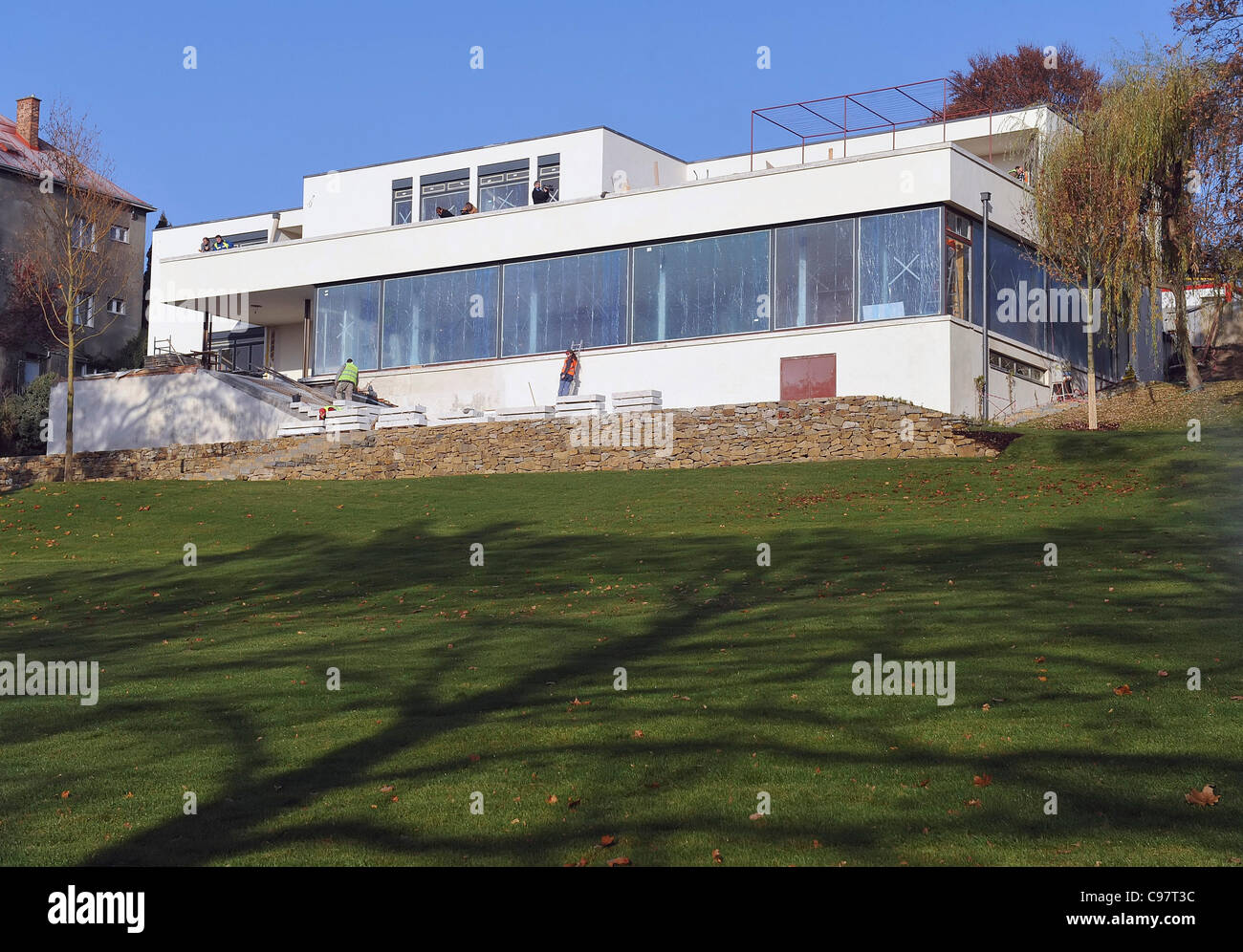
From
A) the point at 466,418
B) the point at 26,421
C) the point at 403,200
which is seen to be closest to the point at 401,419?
the point at 466,418

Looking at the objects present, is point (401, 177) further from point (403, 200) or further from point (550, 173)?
point (550, 173)

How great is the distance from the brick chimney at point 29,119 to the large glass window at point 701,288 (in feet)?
133

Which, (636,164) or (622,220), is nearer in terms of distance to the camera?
(622,220)

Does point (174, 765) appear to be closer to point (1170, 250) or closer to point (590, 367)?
point (590, 367)

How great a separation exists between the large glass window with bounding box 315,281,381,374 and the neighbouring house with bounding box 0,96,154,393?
16.7 metres

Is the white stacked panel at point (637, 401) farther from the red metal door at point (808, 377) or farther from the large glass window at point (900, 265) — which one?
the large glass window at point (900, 265)

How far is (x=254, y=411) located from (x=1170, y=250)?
27.9 m

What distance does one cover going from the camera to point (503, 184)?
1919 inches

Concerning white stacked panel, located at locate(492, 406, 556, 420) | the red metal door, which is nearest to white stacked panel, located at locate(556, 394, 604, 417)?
white stacked panel, located at locate(492, 406, 556, 420)

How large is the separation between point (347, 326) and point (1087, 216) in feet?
79.8

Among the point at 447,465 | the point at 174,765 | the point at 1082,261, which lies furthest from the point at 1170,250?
the point at 174,765

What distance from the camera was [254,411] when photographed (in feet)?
128

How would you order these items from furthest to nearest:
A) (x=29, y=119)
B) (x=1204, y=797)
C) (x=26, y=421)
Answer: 1. (x=29, y=119)
2. (x=26, y=421)
3. (x=1204, y=797)

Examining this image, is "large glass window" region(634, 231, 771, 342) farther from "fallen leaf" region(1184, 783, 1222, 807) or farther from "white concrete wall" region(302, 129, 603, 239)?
"fallen leaf" region(1184, 783, 1222, 807)
